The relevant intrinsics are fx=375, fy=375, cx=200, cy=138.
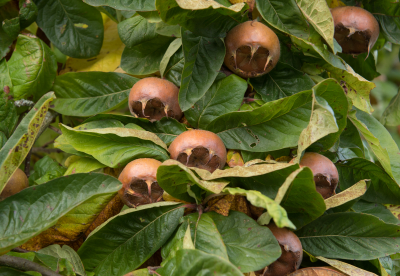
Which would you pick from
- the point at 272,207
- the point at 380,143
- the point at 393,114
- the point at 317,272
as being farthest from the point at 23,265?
the point at 393,114

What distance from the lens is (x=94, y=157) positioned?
1036 mm

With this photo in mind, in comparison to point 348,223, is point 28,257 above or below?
above

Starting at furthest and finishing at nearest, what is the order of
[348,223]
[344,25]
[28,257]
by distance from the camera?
1. [344,25]
2. [348,223]
3. [28,257]

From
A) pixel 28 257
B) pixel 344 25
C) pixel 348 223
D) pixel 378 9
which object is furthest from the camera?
pixel 378 9

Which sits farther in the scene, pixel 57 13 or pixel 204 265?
A: pixel 57 13

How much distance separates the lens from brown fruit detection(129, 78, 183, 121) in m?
1.11

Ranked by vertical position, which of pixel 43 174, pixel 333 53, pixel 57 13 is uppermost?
pixel 57 13

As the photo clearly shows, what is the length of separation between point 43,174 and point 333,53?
1.02 meters

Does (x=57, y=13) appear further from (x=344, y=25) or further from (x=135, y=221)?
(x=344, y=25)

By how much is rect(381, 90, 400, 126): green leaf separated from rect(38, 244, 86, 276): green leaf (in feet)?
4.61

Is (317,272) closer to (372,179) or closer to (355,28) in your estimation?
(372,179)

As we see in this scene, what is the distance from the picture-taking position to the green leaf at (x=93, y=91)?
1.29 metres

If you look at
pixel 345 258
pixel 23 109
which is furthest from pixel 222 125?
pixel 23 109

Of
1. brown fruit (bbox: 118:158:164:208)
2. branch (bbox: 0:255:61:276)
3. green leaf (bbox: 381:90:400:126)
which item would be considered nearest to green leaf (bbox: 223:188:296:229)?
brown fruit (bbox: 118:158:164:208)
